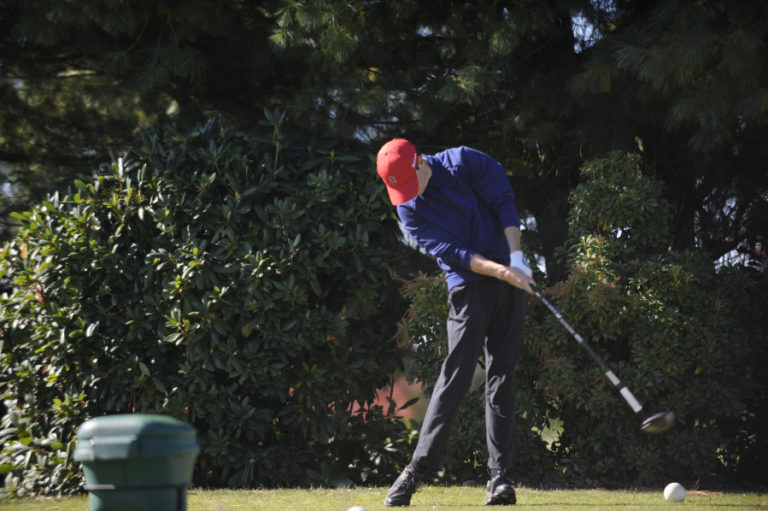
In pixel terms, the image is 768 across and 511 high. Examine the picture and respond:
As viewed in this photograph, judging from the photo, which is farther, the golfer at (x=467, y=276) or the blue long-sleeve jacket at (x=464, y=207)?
the blue long-sleeve jacket at (x=464, y=207)

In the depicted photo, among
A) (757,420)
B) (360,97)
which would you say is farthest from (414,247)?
(757,420)

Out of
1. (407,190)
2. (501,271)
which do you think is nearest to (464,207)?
(407,190)

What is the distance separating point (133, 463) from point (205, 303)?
7.99 ft

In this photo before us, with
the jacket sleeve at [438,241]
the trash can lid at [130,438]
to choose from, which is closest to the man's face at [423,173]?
the jacket sleeve at [438,241]

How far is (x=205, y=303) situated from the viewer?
470cm

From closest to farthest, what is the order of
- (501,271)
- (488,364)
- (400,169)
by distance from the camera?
(501,271)
(400,169)
(488,364)

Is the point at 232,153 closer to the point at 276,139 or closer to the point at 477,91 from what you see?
the point at 276,139

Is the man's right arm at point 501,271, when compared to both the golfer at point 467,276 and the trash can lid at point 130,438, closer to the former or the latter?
the golfer at point 467,276

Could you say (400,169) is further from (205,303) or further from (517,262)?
(205,303)

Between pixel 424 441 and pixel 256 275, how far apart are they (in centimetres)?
156

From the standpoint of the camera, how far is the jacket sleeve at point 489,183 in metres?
3.97

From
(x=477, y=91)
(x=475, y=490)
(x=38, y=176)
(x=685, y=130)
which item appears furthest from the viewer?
(x=38, y=176)

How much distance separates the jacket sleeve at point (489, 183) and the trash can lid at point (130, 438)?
2.12 metres

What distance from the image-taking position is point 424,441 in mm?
3820
